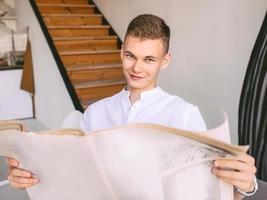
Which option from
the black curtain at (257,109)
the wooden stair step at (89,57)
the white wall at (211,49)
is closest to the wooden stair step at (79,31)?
the wooden stair step at (89,57)

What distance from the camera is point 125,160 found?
55cm

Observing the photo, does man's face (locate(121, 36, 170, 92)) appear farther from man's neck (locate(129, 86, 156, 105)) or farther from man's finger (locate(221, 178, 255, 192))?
man's finger (locate(221, 178, 255, 192))

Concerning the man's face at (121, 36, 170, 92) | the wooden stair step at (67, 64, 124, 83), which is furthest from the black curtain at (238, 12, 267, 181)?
the wooden stair step at (67, 64, 124, 83)

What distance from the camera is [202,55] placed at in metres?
2.53

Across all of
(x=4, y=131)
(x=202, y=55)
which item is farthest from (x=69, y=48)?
(x=4, y=131)

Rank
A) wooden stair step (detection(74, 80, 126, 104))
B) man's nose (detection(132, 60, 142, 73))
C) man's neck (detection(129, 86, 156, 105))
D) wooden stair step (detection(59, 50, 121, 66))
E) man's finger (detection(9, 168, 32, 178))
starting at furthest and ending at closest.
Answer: wooden stair step (detection(59, 50, 121, 66))
wooden stair step (detection(74, 80, 126, 104))
man's neck (detection(129, 86, 156, 105))
man's nose (detection(132, 60, 142, 73))
man's finger (detection(9, 168, 32, 178))

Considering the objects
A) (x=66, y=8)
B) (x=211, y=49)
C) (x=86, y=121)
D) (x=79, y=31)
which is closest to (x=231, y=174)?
(x=86, y=121)

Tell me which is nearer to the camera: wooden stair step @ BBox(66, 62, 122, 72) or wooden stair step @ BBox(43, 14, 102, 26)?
wooden stair step @ BBox(66, 62, 122, 72)

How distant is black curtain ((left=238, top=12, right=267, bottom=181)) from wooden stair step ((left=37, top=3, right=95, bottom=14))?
3.49 m

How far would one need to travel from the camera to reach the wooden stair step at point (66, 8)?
4.48 meters

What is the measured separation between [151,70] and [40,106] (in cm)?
381

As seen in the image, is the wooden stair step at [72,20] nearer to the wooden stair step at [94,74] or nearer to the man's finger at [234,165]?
the wooden stair step at [94,74]

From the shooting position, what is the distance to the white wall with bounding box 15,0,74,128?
350 cm

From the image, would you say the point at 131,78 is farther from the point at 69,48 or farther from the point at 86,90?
the point at 69,48
